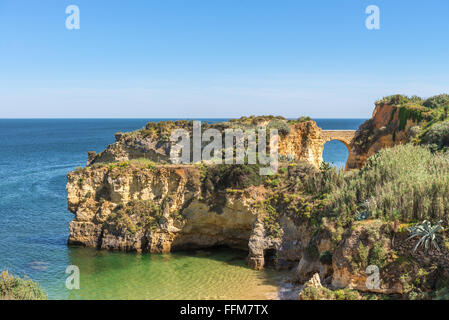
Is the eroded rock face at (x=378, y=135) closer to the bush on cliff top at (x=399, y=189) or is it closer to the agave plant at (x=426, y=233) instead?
the bush on cliff top at (x=399, y=189)

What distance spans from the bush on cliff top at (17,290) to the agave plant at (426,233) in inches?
617

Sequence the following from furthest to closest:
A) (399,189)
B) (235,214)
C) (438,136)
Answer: (438,136), (235,214), (399,189)

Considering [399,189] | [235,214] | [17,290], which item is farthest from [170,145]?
[399,189]

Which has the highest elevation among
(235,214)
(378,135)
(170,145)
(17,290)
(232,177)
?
(378,135)

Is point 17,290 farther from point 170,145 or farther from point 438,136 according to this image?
point 438,136

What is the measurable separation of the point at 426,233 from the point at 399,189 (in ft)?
8.68

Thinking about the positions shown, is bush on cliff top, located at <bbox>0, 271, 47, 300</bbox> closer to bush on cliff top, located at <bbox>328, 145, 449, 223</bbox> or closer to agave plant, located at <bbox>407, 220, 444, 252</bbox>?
bush on cliff top, located at <bbox>328, 145, 449, 223</bbox>

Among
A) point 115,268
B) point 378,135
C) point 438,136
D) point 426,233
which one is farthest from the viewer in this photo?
point 378,135

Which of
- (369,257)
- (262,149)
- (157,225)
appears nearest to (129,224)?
(157,225)

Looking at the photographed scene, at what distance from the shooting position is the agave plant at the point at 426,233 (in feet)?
48.5

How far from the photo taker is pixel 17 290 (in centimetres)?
1588
